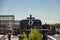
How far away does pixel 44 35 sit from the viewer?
952cm

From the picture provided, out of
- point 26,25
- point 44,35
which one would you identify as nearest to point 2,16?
point 26,25

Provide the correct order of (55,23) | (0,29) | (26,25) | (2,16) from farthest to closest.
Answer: (55,23) < (2,16) < (0,29) < (26,25)

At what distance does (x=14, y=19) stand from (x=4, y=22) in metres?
0.98

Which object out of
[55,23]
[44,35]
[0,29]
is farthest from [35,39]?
[55,23]

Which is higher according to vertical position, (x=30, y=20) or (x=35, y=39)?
(x=30, y=20)

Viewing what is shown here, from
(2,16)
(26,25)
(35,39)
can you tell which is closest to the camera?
(35,39)

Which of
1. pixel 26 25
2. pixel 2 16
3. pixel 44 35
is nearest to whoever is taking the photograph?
pixel 44 35

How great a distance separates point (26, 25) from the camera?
1109 centimetres

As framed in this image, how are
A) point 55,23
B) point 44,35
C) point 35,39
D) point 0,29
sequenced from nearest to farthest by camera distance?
1. point 35,39
2. point 44,35
3. point 0,29
4. point 55,23

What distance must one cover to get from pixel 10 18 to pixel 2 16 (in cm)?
105

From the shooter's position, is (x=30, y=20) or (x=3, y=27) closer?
(x=30, y=20)

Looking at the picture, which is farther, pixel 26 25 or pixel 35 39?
pixel 26 25

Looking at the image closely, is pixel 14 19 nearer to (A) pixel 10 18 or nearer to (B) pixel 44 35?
(A) pixel 10 18

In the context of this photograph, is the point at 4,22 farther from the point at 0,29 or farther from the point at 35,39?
the point at 35,39
